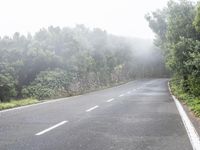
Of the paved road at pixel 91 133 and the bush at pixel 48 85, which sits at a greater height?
the bush at pixel 48 85

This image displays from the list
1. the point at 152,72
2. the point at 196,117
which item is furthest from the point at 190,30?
the point at 152,72

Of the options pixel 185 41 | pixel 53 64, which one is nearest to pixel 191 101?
pixel 185 41

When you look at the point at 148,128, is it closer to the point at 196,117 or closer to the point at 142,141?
the point at 142,141

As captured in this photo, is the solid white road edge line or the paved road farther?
the solid white road edge line

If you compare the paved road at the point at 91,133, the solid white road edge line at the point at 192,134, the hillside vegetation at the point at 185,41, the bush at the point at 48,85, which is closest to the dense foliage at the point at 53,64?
the bush at the point at 48,85

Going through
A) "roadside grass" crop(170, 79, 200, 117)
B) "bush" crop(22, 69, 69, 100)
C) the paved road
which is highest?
"bush" crop(22, 69, 69, 100)

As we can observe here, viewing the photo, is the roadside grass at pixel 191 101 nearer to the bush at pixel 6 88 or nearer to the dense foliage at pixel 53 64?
the dense foliage at pixel 53 64

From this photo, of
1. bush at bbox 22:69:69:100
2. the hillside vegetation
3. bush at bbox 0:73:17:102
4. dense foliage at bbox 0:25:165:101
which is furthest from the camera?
dense foliage at bbox 0:25:165:101

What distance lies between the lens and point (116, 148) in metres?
6.88

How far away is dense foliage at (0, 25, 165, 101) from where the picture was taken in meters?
30.0

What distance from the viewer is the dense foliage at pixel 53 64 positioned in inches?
1183

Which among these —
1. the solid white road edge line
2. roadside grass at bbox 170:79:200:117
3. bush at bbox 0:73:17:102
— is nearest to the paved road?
the solid white road edge line

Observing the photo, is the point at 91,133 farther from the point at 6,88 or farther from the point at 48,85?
the point at 48,85

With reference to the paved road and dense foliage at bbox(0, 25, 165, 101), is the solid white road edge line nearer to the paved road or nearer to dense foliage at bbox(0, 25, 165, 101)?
the paved road
